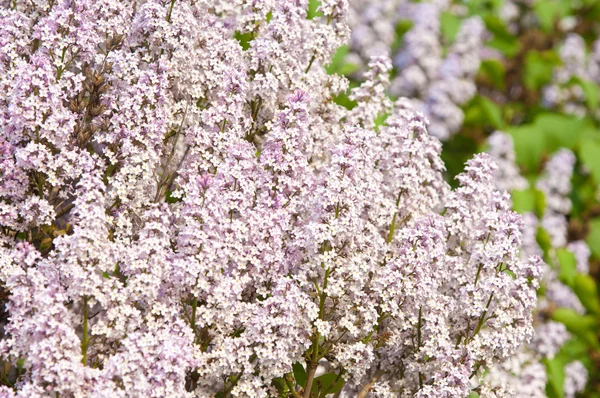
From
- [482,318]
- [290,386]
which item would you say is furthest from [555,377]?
[290,386]

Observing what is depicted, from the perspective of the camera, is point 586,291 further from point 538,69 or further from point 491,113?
point 538,69

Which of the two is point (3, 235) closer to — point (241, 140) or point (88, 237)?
point (88, 237)

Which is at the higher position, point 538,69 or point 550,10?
point 550,10

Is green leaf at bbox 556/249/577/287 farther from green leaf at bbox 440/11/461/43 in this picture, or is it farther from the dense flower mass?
the dense flower mass

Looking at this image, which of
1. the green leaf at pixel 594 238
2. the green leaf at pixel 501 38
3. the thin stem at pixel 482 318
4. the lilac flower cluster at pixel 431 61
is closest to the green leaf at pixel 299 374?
the thin stem at pixel 482 318

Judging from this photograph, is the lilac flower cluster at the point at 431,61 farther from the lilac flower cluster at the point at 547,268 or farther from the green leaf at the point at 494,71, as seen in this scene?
→ the lilac flower cluster at the point at 547,268

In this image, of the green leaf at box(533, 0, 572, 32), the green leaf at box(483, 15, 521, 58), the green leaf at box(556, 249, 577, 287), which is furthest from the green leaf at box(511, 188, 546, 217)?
the green leaf at box(533, 0, 572, 32)
